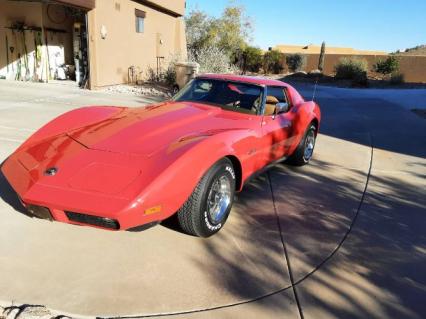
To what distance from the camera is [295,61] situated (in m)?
32.8

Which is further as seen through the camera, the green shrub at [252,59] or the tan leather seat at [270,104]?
the green shrub at [252,59]

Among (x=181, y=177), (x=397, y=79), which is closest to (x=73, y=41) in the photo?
(x=181, y=177)

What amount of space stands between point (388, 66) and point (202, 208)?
2833 cm

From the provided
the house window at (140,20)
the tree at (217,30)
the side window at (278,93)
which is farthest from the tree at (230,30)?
the side window at (278,93)

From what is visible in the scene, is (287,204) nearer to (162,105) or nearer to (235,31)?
(162,105)

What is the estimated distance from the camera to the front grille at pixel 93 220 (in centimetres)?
283

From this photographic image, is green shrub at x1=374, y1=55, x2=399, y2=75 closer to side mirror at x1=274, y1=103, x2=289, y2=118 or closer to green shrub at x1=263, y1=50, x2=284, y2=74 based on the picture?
green shrub at x1=263, y1=50, x2=284, y2=74

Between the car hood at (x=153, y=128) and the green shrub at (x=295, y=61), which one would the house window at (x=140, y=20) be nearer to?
the car hood at (x=153, y=128)

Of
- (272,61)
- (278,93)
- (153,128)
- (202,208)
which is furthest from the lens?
(272,61)

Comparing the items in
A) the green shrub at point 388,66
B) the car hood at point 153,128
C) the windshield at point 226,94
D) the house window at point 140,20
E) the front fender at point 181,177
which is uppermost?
the house window at point 140,20

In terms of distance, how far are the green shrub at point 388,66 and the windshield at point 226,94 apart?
86.9 ft

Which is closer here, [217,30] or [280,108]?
[280,108]

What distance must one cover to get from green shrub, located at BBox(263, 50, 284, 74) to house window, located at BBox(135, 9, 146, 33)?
17.4 metres

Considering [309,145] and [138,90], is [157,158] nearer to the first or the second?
[309,145]
